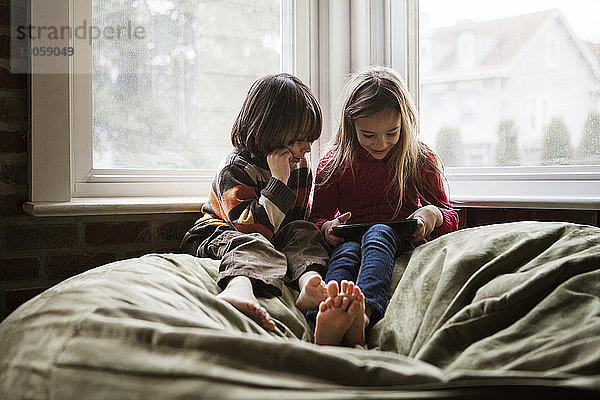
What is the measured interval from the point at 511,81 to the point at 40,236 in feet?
5.04

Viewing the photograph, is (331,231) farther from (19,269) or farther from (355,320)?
(19,269)

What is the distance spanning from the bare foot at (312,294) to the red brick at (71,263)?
677 mm

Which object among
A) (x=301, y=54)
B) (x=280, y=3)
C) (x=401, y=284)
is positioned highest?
(x=280, y=3)

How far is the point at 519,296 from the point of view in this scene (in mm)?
1083

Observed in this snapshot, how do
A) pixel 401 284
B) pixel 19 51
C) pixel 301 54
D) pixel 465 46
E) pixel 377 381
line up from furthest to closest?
pixel 301 54 < pixel 465 46 < pixel 19 51 < pixel 401 284 < pixel 377 381

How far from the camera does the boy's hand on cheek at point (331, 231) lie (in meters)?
1.66

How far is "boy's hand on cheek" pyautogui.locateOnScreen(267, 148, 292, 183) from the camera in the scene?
163 centimetres

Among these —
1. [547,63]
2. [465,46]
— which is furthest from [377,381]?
[465,46]

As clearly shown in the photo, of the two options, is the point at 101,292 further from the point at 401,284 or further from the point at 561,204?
the point at 561,204

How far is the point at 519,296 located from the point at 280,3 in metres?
1.66

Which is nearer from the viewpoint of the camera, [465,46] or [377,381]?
[377,381]

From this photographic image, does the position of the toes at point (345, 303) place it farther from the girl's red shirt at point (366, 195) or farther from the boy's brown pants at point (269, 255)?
the girl's red shirt at point (366, 195)

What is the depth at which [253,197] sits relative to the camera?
5.43 feet

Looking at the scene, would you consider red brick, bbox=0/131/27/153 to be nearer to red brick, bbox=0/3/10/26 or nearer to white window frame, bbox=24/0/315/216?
white window frame, bbox=24/0/315/216
